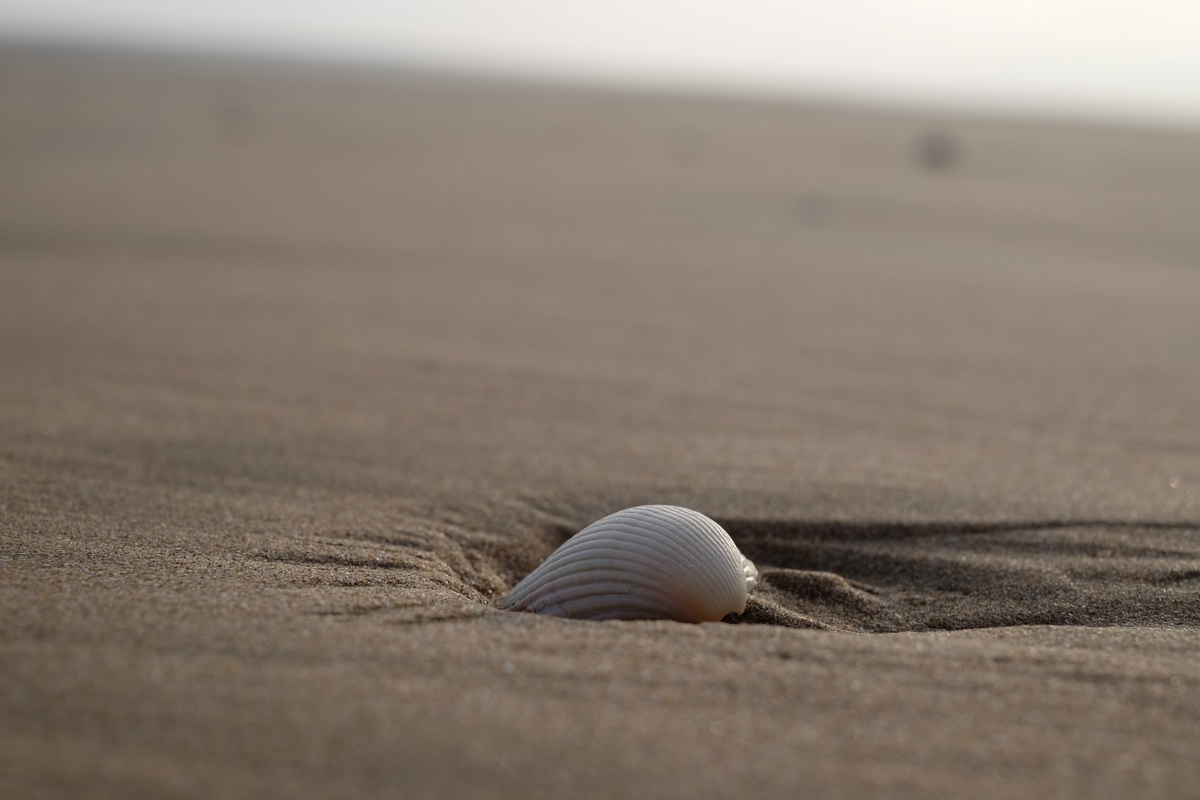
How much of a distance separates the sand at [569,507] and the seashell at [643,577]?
0.52ft

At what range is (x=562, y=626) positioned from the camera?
6.63 ft

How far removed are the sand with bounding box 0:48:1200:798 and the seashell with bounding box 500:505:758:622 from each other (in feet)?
0.52

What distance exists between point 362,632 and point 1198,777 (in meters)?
1.40

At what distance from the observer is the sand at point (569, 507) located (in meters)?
1.60

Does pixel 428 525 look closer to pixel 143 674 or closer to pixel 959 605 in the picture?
pixel 143 674

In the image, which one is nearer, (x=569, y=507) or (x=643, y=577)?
(x=643, y=577)

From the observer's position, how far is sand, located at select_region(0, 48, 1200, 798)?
5.26 ft

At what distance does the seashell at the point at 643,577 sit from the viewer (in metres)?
2.19

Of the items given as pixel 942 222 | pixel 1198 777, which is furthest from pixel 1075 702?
pixel 942 222

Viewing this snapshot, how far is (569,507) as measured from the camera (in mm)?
3029

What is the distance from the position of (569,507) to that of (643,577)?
33.2 inches

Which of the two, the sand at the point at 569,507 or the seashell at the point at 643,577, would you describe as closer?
the sand at the point at 569,507

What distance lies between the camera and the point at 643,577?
7.24ft

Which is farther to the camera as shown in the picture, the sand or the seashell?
the seashell
